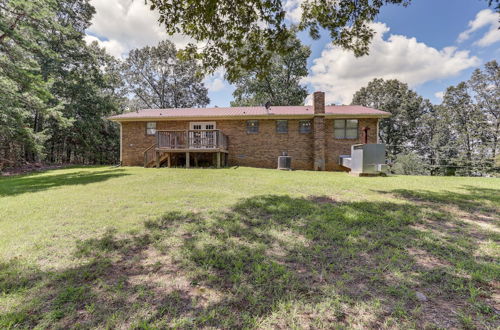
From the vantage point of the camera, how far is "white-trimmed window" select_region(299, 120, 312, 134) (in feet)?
47.2

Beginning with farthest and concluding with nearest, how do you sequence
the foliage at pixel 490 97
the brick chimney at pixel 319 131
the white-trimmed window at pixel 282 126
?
the foliage at pixel 490 97, the white-trimmed window at pixel 282 126, the brick chimney at pixel 319 131

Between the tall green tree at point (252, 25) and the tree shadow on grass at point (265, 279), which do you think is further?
the tall green tree at point (252, 25)

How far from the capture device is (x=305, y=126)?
14.4 m

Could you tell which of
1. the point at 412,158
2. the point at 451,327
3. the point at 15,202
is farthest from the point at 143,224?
the point at 412,158

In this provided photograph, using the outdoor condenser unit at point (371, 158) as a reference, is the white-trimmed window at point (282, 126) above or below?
above

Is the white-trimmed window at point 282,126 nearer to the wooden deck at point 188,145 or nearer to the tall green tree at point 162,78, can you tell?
the wooden deck at point 188,145

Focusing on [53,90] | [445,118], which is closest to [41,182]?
[53,90]

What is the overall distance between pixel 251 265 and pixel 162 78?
34240 mm

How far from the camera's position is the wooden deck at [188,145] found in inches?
503

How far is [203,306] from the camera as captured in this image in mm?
1864

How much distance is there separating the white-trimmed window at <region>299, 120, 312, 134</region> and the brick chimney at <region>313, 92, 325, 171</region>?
552 millimetres

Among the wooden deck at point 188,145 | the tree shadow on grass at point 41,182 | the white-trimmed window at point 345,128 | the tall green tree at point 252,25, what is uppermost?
the tall green tree at point 252,25

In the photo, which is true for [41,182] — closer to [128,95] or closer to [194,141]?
[194,141]

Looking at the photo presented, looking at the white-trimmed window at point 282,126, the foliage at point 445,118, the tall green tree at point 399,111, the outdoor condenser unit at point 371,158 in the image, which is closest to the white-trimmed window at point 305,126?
the white-trimmed window at point 282,126
